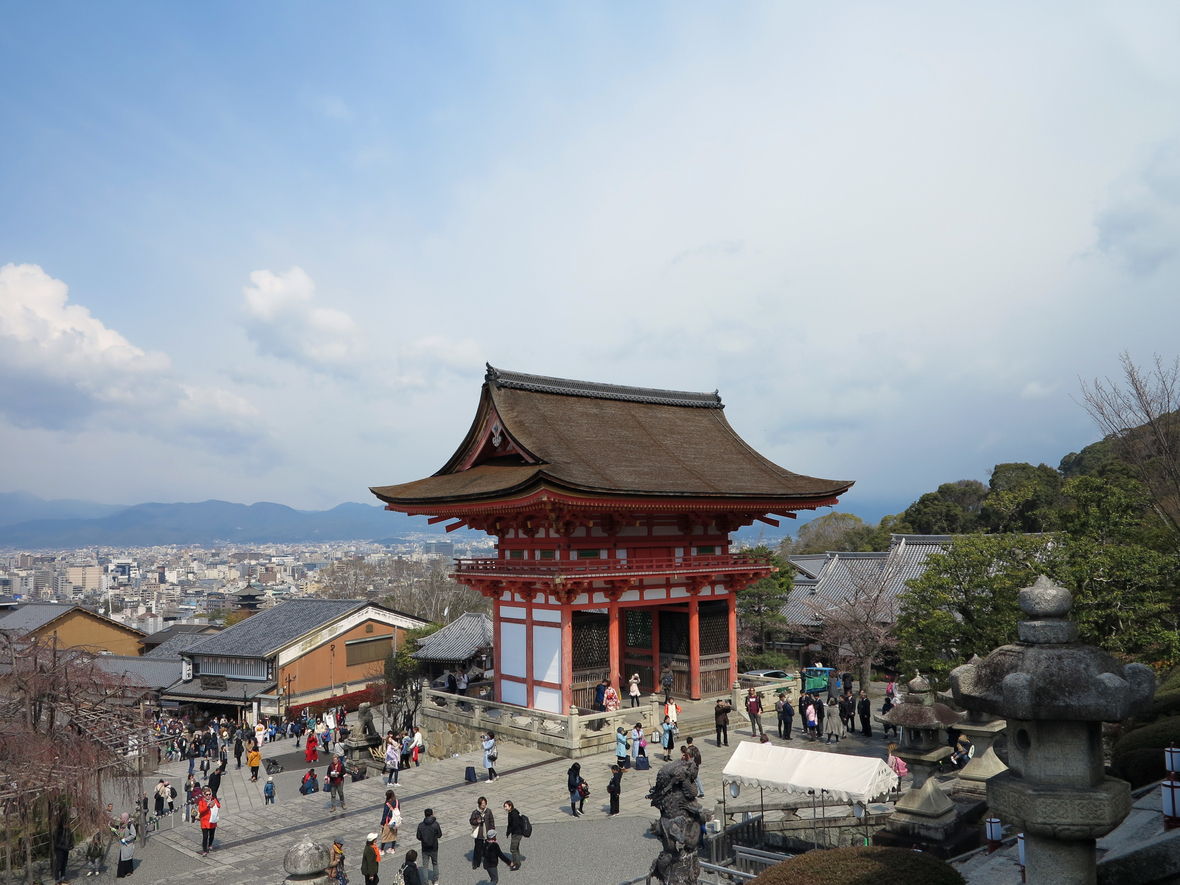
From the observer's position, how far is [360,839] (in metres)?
17.2

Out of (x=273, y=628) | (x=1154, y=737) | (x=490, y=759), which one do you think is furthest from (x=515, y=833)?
(x=273, y=628)

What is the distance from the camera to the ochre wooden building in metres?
25.0

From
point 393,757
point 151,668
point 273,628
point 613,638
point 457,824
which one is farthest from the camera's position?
point 151,668

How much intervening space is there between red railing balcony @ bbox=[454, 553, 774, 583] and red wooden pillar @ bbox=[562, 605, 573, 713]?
1344 millimetres

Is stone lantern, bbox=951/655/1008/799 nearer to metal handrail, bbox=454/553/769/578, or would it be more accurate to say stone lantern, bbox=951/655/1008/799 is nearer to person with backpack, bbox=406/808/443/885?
person with backpack, bbox=406/808/443/885

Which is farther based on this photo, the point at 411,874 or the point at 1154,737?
the point at 411,874

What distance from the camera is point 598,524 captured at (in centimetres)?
2658

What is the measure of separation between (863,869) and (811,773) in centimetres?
544

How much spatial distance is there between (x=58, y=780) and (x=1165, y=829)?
18458 mm

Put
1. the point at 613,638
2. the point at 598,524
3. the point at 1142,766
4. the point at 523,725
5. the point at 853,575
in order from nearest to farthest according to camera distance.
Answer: the point at 1142,766
the point at 523,725
the point at 613,638
the point at 598,524
the point at 853,575

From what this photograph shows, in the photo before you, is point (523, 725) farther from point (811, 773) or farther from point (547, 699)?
point (811, 773)

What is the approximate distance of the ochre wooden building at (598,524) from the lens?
2497 centimetres

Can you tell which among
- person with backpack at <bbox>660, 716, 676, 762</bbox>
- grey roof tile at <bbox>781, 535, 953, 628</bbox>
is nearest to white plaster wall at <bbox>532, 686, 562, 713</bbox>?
person with backpack at <bbox>660, 716, 676, 762</bbox>

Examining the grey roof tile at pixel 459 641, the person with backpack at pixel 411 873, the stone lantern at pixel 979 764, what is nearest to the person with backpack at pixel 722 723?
the stone lantern at pixel 979 764
